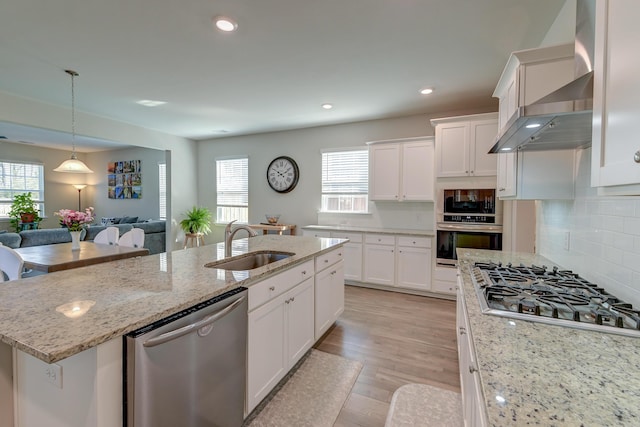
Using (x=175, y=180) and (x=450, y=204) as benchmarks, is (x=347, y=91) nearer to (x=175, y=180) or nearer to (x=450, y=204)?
(x=450, y=204)

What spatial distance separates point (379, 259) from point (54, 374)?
3.72 metres

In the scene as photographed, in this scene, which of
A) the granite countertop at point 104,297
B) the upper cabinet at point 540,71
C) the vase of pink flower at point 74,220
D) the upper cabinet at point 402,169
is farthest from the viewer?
the upper cabinet at point 402,169

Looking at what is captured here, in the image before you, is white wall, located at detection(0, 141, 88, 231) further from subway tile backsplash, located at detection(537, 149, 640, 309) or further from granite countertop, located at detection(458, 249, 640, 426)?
subway tile backsplash, located at detection(537, 149, 640, 309)

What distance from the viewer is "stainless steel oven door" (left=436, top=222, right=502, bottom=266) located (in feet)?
12.0

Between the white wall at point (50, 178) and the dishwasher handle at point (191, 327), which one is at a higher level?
the white wall at point (50, 178)

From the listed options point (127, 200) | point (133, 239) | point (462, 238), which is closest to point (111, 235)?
point (133, 239)

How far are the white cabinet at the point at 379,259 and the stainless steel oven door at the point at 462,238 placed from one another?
642 millimetres

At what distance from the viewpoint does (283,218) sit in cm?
577

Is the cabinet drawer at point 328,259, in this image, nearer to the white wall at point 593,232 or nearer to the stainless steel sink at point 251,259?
the stainless steel sink at point 251,259

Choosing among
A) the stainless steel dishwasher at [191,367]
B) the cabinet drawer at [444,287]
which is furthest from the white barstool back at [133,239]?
the cabinet drawer at [444,287]

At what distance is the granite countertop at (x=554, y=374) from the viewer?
651 mm

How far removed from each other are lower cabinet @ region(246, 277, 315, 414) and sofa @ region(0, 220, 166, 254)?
470 cm

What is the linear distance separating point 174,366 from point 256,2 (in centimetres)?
228

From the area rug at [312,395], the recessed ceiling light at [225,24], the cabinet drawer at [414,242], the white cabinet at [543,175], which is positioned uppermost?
the recessed ceiling light at [225,24]
